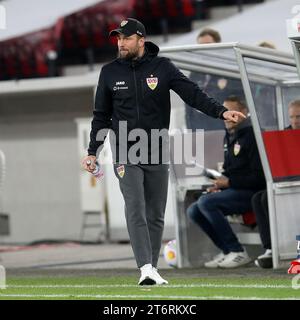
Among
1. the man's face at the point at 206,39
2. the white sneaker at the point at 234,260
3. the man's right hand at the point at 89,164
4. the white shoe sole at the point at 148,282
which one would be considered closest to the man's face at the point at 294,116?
the white sneaker at the point at 234,260

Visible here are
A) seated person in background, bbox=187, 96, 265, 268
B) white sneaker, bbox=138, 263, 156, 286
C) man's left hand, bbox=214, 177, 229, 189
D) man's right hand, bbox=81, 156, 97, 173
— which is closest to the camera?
white sneaker, bbox=138, 263, 156, 286

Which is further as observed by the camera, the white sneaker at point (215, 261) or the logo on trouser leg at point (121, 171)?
the white sneaker at point (215, 261)

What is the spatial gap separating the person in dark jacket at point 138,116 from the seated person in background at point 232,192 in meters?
2.04

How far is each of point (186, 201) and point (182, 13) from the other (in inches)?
410

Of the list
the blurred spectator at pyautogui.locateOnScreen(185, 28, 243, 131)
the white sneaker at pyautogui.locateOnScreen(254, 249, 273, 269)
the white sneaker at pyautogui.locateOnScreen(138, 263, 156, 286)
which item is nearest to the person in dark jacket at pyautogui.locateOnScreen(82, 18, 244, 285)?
the white sneaker at pyautogui.locateOnScreen(138, 263, 156, 286)

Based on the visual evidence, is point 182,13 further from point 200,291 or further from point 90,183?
point 200,291

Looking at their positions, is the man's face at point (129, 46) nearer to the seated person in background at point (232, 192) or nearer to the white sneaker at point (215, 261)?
the seated person in background at point (232, 192)

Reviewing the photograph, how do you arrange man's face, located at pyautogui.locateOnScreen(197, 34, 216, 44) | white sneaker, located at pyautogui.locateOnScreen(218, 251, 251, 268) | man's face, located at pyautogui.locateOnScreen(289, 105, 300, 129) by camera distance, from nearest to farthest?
man's face, located at pyautogui.locateOnScreen(289, 105, 300, 129) < white sneaker, located at pyautogui.locateOnScreen(218, 251, 251, 268) < man's face, located at pyautogui.locateOnScreen(197, 34, 216, 44)

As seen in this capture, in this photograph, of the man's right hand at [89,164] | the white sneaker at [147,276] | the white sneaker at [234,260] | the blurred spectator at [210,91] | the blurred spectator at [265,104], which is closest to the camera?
the white sneaker at [147,276]

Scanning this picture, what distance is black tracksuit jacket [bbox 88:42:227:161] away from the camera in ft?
30.1

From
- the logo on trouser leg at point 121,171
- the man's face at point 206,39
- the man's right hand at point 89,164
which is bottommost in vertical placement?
the logo on trouser leg at point 121,171

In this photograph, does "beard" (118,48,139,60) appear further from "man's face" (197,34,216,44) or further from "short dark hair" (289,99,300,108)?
"man's face" (197,34,216,44)

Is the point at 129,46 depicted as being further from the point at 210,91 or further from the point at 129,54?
the point at 210,91

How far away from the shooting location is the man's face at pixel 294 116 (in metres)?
10.9
